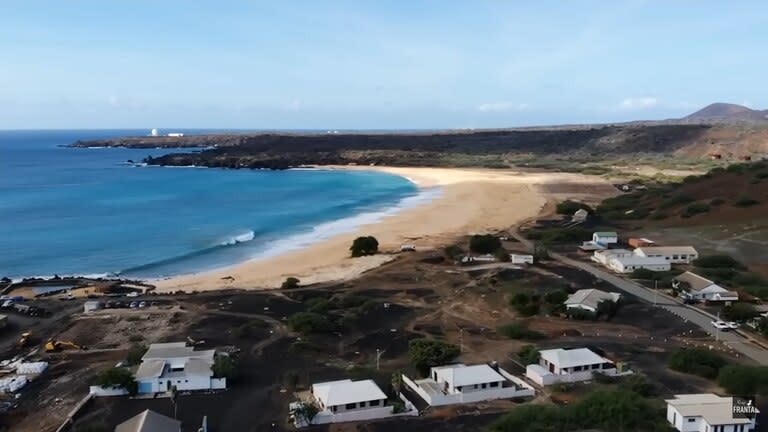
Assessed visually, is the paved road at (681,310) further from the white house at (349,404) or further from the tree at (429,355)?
the white house at (349,404)

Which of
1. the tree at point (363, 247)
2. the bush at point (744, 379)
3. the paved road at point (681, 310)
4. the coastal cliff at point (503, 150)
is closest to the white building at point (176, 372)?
the bush at point (744, 379)

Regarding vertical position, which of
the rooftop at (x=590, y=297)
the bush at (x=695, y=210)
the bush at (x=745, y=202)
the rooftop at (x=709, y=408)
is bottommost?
the rooftop at (x=590, y=297)

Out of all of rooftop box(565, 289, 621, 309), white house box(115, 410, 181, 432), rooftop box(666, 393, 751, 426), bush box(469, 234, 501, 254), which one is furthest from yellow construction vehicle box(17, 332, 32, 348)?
bush box(469, 234, 501, 254)

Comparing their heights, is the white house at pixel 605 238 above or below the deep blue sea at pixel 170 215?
above

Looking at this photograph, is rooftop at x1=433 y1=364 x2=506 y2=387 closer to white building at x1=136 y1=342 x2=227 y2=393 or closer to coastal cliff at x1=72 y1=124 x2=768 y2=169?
white building at x1=136 y1=342 x2=227 y2=393

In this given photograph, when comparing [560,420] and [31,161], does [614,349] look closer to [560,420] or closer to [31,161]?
[560,420]

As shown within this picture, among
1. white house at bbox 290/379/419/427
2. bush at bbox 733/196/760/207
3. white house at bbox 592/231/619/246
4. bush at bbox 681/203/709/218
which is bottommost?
white house at bbox 290/379/419/427
